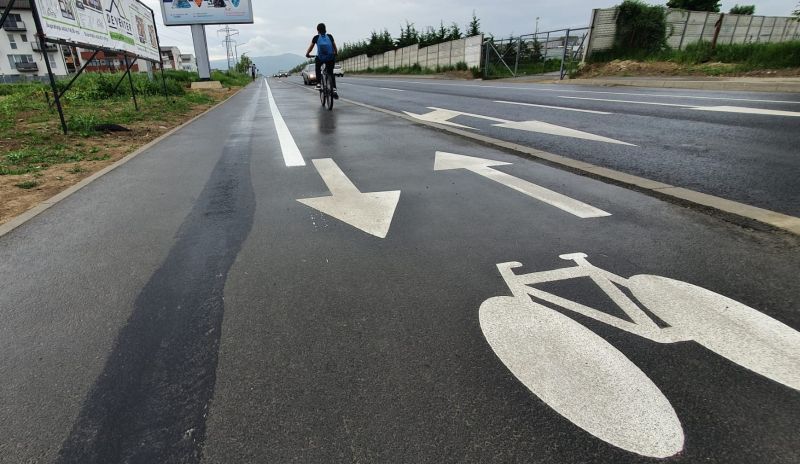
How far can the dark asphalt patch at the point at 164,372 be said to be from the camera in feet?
4.85

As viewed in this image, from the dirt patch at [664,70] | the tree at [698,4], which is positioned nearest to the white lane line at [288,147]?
the dirt patch at [664,70]

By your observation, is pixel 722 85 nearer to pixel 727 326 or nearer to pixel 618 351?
pixel 727 326

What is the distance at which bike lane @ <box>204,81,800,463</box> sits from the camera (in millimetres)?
1445

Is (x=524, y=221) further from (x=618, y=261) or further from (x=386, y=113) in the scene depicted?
(x=386, y=113)

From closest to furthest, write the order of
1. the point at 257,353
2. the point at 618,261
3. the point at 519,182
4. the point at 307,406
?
the point at 307,406, the point at 257,353, the point at 618,261, the point at 519,182

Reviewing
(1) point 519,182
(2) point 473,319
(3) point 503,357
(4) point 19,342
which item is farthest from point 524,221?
(4) point 19,342

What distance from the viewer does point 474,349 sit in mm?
1909

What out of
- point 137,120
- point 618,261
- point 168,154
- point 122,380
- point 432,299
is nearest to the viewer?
point 122,380

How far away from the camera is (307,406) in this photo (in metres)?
1.62

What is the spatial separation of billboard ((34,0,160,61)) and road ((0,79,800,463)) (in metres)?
7.06

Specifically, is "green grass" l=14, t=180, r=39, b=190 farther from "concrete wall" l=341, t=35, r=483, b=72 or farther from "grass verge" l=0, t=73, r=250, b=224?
"concrete wall" l=341, t=35, r=483, b=72

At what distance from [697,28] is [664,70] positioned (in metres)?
11.6

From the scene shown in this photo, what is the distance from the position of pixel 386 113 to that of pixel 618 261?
32.4 feet

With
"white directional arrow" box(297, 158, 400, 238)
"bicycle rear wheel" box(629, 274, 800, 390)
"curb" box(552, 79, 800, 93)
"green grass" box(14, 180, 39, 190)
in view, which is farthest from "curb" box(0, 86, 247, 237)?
"curb" box(552, 79, 800, 93)
